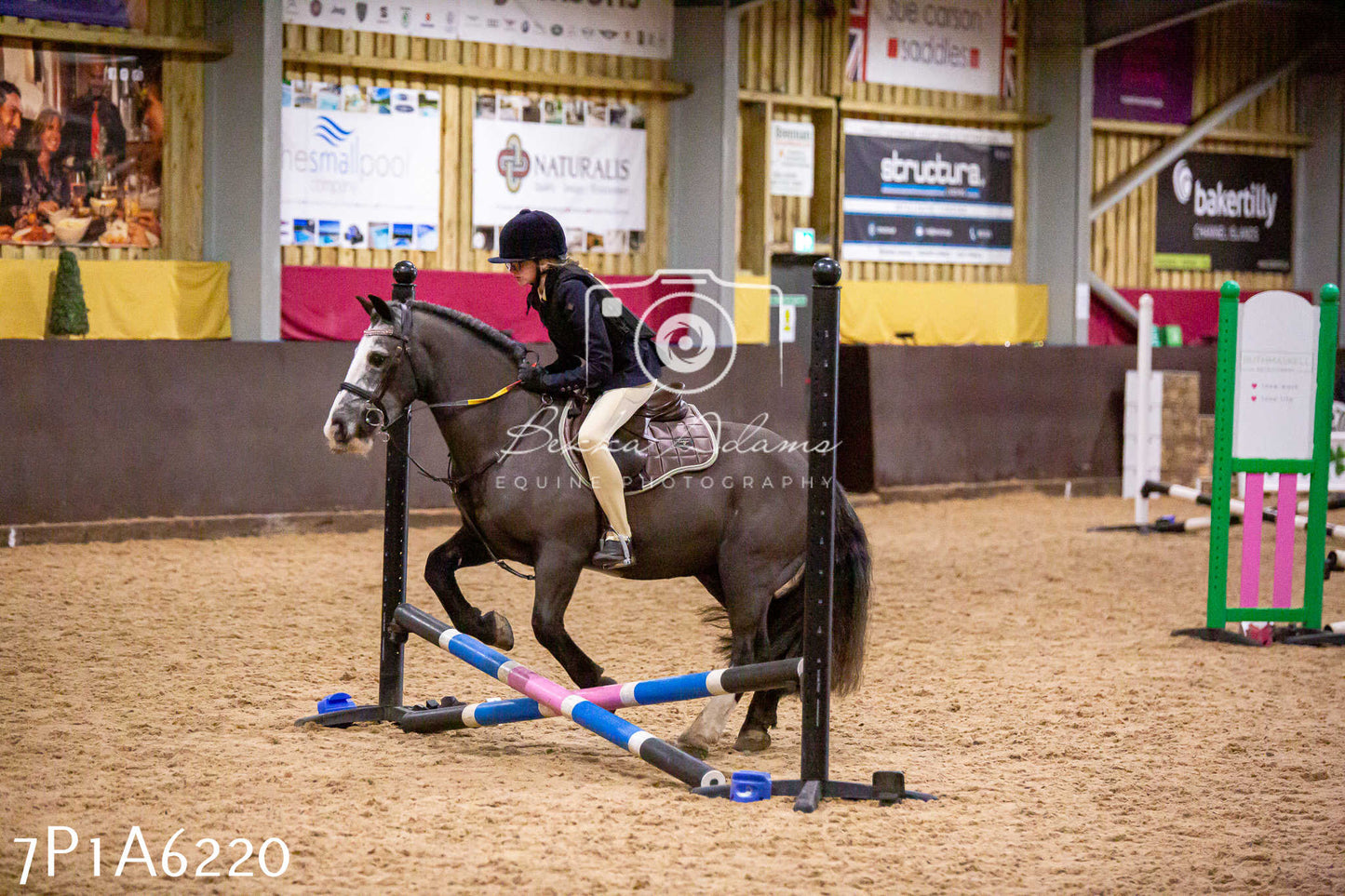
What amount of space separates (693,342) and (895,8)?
195 inches

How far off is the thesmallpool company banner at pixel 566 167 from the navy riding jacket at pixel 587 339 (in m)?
8.69

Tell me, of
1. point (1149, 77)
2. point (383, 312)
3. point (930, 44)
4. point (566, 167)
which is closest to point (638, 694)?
point (383, 312)

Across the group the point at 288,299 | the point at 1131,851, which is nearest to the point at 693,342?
the point at 288,299

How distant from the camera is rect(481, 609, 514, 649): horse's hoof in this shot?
17.5 feet

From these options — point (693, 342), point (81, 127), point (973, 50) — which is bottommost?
point (693, 342)

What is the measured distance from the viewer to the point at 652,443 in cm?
539

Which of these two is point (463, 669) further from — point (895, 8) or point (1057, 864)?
point (895, 8)

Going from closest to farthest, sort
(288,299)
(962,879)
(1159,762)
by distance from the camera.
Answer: (962,879) → (1159,762) → (288,299)

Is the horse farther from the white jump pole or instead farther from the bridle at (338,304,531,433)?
the white jump pole

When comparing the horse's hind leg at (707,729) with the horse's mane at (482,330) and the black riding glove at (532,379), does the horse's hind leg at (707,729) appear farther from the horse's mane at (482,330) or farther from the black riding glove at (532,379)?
the horse's mane at (482,330)

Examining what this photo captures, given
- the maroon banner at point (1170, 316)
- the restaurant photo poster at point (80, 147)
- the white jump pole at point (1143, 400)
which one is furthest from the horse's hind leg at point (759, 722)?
the maroon banner at point (1170, 316)

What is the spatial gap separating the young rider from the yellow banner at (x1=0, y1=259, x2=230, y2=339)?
7.27 meters

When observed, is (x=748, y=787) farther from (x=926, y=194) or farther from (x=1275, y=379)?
(x=926, y=194)

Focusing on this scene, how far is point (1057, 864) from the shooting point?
397cm
